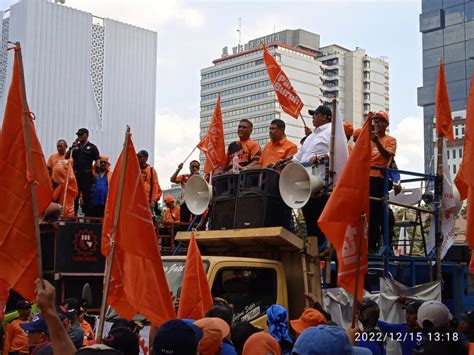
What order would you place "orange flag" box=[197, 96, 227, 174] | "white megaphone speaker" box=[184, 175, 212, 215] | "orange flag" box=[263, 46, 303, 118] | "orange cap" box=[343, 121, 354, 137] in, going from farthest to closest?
"orange flag" box=[263, 46, 303, 118]
"orange flag" box=[197, 96, 227, 174]
"orange cap" box=[343, 121, 354, 137]
"white megaphone speaker" box=[184, 175, 212, 215]

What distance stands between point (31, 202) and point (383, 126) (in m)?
4.56

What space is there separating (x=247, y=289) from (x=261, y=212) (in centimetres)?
90

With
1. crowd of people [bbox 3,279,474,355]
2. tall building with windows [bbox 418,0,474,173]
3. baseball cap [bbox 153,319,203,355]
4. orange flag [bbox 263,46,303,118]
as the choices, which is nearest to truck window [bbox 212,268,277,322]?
crowd of people [bbox 3,279,474,355]

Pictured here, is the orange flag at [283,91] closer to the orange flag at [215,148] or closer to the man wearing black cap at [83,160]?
the orange flag at [215,148]

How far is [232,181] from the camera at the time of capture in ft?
27.0

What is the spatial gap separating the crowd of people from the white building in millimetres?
28288

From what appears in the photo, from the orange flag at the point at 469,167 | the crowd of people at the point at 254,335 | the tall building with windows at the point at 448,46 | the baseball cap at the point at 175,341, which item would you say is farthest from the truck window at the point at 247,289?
the tall building with windows at the point at 448,46

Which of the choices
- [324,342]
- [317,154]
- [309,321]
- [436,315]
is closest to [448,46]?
[317,154]

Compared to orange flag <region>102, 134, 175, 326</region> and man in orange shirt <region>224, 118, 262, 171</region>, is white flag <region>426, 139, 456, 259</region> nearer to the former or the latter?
man in orange shirt <region>224, 118, 262, 171</region>

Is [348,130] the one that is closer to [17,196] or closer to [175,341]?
[17,196]

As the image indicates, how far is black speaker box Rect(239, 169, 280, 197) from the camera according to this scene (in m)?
7.81

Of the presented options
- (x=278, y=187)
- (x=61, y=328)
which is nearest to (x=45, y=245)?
(x=278, y=187)

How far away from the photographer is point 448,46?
113m

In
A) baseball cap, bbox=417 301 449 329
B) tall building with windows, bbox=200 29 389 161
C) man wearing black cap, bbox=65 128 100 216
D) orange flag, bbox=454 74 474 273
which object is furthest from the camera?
tall building with windows, bbox=200 29 389 161
